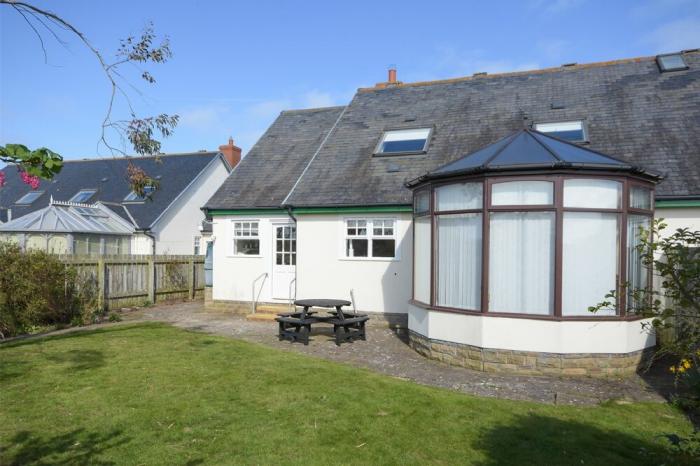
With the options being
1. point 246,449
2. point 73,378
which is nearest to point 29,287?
point 73,378

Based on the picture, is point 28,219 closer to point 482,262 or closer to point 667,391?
point 482,262

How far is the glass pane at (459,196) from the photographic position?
9.08 meters

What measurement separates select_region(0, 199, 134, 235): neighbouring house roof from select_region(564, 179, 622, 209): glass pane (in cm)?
1941

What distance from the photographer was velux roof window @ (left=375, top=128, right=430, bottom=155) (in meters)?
14.6

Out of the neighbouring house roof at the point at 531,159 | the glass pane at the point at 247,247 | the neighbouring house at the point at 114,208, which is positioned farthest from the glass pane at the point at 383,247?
the neighbouring house at the point at 114,208

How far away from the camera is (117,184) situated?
92.4 ft

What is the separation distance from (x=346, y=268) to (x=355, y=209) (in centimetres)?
159

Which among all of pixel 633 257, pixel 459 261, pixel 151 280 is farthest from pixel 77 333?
pixel 633 257

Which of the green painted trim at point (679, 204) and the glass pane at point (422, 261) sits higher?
the green painted trim at point (679, 204)

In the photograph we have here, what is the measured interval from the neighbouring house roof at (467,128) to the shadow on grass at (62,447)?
8.86m

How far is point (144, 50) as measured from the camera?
7309 millimetres

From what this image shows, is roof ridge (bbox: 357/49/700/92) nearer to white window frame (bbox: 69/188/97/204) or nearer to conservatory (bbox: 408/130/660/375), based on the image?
conservatory (bbox: 408/130/660/375)

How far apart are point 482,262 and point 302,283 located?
6.55 m

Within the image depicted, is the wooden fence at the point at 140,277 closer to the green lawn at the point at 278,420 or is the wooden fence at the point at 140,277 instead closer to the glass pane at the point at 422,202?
the green lawn at the point at 278,420
